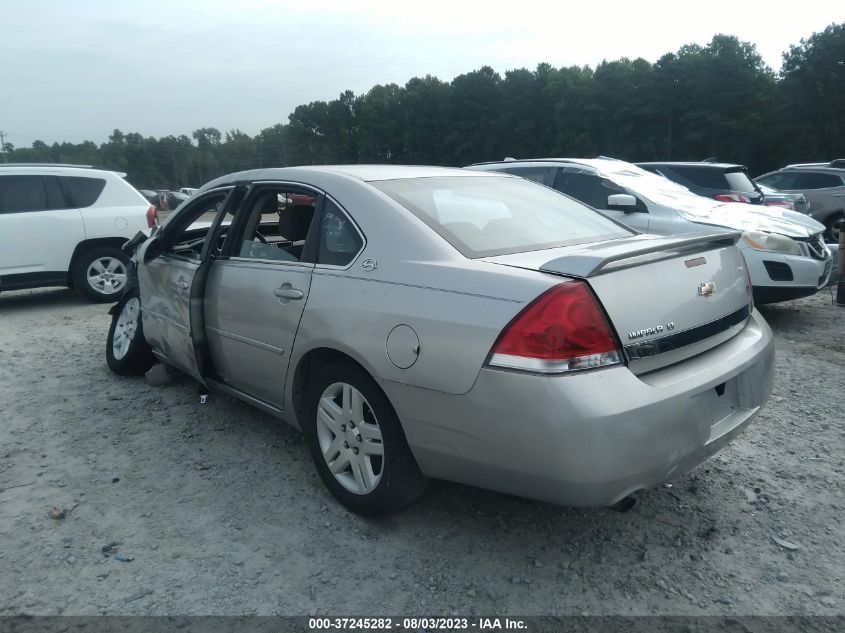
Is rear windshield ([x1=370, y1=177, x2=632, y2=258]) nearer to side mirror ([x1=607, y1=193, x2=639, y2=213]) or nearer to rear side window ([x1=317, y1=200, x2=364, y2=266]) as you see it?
rear side window ([x1=317, y1=200, x2=364, y2=266])

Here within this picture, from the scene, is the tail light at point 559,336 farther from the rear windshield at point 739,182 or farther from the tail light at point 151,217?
the rear windshield at point 739,182

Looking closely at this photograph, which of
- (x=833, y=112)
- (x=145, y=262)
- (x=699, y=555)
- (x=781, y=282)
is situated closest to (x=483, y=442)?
(x=699, y=555)

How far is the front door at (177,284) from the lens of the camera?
4.12 meters

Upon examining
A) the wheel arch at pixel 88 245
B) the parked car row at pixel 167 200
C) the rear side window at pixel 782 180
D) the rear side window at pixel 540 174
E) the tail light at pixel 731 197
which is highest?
the rear side window at pixel 540 174

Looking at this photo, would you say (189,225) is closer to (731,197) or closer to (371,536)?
(371,536)

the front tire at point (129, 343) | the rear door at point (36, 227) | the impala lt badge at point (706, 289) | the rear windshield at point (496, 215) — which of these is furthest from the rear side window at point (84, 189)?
the impala lt badge at point (706, 289)

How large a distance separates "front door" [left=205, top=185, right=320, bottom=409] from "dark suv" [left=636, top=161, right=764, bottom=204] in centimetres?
837

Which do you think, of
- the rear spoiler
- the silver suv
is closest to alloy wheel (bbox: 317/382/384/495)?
the rear spoiler

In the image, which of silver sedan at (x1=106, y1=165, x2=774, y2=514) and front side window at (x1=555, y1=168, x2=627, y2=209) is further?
front side window at (x1=555, y1=168, x2=627, y2=209)

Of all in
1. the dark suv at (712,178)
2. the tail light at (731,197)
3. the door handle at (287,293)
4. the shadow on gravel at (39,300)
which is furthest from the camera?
the dark suv at (712,178)

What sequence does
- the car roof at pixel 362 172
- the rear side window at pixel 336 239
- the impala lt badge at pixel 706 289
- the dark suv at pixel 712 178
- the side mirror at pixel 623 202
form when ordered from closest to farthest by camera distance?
the impala lt badge at pixel 706 289, the rear side window at pixel 336 239, the car roof at pixel 362 172, the side mirror at pixel 623 202, the dark suv at pixel 712 178

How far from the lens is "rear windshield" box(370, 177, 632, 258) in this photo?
3.08 meters

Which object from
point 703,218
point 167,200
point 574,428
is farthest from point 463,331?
point 167,200

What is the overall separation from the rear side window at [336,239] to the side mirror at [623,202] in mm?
4014
